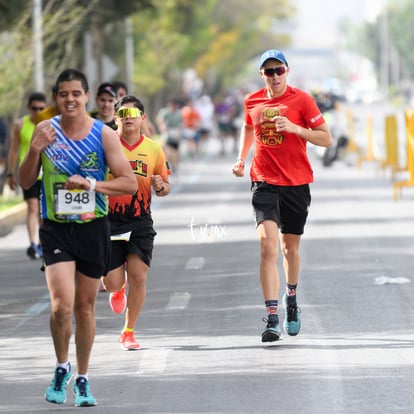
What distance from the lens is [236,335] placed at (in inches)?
411

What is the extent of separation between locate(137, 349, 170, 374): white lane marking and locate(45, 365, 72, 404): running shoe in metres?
1.11

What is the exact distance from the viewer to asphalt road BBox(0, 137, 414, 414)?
321 inches

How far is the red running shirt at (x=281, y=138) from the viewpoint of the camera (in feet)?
33.4

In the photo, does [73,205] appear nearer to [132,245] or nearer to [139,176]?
[132,245]

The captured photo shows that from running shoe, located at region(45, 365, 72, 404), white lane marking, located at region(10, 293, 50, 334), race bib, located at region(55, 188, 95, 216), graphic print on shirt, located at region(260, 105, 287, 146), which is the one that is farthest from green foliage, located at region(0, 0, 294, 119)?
running shoe, located at region(45, 365, 72, 404)

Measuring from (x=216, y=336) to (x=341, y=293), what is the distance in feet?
7.94

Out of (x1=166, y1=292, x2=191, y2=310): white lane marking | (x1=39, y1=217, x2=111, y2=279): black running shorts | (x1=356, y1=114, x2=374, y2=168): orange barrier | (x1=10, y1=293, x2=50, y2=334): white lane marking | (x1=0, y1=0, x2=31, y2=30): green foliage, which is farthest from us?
(x1=356, y1=114, x2=374, y2=168): orange barrier

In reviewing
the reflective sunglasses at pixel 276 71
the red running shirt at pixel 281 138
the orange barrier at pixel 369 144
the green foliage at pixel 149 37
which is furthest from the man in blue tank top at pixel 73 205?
the orange barrier at pixel 369 144

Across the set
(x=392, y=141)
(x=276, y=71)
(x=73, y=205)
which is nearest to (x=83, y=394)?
(x=73, y=205)

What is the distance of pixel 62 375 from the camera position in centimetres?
802

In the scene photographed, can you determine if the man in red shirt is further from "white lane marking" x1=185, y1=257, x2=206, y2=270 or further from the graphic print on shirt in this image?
"white lane marking" x1=185, y1=257, x2=206, y2=270

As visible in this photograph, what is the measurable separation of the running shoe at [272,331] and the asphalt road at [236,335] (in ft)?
0.18

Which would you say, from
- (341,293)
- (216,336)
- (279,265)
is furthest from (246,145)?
(279,265)

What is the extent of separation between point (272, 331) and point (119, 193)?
2400mm
